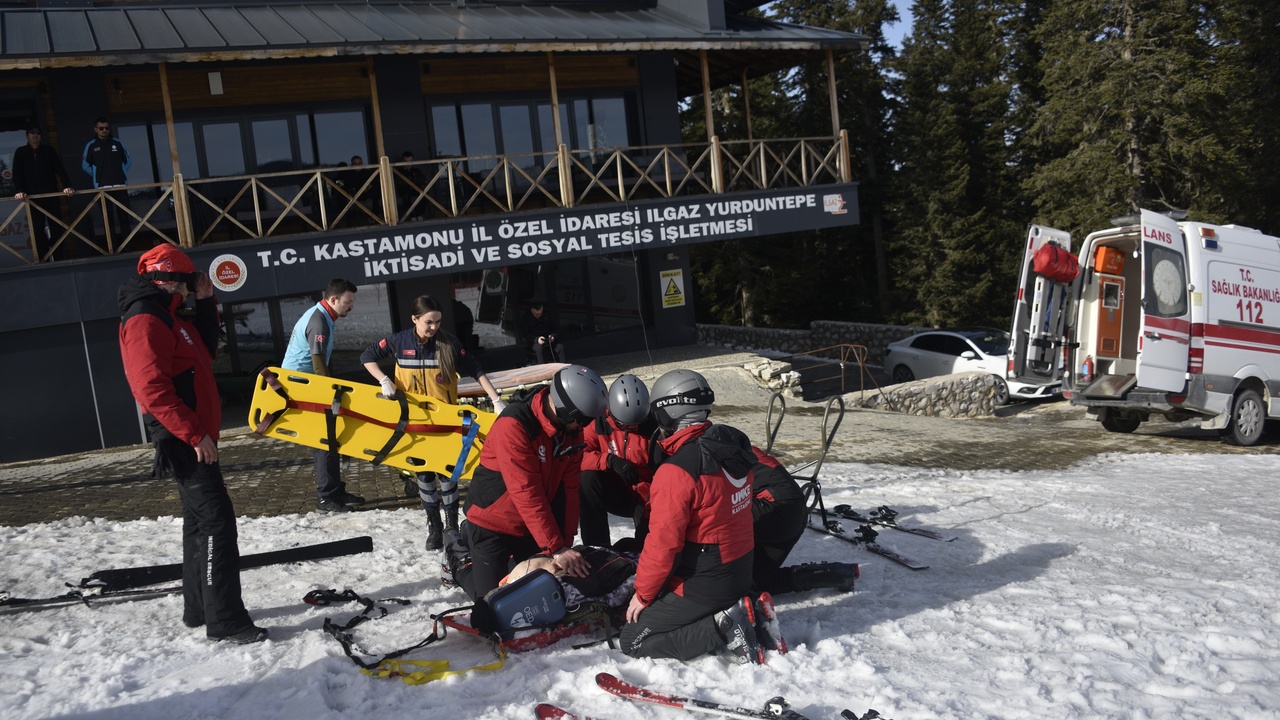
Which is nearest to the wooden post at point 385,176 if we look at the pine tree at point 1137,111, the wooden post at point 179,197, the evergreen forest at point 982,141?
the wooden post at point 179,197

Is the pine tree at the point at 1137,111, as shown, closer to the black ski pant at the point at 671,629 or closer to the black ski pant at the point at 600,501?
the black ski pant at the point at 600,501


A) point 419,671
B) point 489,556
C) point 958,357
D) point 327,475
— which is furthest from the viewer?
point 958,357

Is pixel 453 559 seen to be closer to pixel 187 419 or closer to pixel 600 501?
pixel 600 501

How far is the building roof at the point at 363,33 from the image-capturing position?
1344 cm

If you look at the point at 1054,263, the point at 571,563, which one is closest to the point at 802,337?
the point at 1054,263

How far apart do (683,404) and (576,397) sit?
1.75ft

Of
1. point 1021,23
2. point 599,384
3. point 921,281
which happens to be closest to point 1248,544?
point 599,384

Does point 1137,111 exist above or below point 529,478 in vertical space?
above

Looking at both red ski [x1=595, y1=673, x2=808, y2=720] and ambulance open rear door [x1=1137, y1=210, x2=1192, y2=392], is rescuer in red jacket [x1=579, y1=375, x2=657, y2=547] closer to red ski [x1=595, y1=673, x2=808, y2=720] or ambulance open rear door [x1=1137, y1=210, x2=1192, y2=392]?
red ski [x1=595, y1=673, x2=808, y2=720]

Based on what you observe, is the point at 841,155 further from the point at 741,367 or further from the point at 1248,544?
the point at 1248,544

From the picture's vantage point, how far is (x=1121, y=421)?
1307 cm

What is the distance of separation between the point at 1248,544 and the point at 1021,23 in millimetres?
28731

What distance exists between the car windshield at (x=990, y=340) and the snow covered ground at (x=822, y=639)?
1091cm

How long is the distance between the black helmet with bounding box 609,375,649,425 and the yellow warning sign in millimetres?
13888
